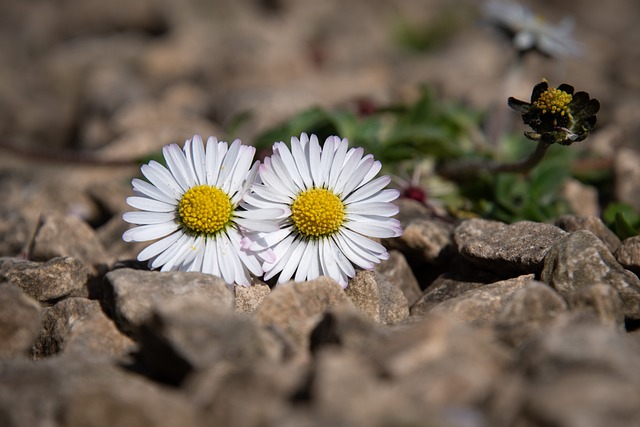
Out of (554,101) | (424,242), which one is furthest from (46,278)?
(554,101)

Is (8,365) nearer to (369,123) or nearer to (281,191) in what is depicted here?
(281,191)

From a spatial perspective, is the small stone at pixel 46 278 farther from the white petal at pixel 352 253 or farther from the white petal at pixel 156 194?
the white petal at pixel 352 253

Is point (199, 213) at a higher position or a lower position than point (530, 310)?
higher

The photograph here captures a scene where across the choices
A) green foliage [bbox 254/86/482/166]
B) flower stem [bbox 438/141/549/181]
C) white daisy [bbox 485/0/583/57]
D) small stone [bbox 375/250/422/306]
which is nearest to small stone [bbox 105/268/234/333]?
small stone [bbox 375/250/422/306]

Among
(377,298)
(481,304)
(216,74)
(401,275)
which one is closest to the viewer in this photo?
(481,304)

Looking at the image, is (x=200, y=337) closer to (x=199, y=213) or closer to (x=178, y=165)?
(x=199, y=213)

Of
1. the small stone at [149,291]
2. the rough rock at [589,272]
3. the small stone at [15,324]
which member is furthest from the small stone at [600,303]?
the small stone at [15,324]

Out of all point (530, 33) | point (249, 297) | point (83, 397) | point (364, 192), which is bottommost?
point (83, 397)
